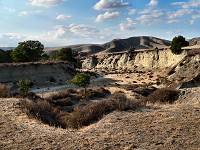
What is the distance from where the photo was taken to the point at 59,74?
258 ft

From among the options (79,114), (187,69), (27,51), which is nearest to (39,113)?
(79,114)

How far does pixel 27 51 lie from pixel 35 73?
953 inches

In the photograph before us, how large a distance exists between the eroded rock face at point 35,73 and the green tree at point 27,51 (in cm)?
1513

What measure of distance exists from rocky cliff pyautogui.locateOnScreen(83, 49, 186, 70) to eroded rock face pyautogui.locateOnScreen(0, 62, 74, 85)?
92.7 feet

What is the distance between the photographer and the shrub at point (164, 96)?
77.5 ft

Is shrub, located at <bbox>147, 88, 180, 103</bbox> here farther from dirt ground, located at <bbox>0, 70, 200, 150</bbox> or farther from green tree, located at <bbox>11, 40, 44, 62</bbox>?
green tree, located at <bbox>11, 40, 44, 62</bbox>

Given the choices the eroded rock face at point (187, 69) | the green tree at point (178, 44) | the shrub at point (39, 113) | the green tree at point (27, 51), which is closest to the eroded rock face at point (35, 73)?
the green tree at point (27, 51)

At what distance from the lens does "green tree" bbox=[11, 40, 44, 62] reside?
9174cm

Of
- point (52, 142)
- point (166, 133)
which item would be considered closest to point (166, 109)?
point (166, 133)

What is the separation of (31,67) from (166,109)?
5926 centimetres

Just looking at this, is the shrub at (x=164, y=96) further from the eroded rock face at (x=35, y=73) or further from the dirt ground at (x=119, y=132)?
the eroded rock face at (x=35, y=73)

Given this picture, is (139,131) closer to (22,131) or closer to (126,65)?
(22,131)

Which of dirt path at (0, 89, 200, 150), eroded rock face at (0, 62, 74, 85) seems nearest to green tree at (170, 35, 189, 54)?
eroded rock face at (0, 62, 74, 85)

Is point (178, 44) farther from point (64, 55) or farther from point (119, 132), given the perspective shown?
point (119, 132)
